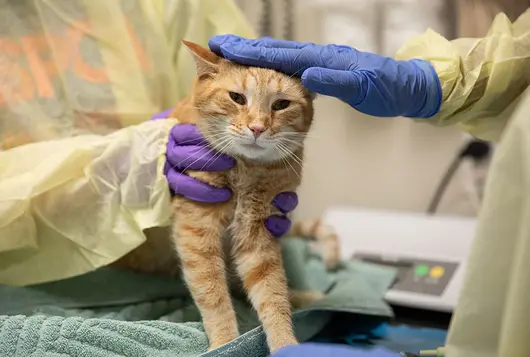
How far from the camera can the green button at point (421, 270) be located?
1.57m

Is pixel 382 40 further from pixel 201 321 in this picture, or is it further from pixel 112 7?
pixel 201 321

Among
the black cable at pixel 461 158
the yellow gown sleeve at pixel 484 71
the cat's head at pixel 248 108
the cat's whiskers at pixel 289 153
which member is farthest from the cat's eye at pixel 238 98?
the black cable at pixel 461 158

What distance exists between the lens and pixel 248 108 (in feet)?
3.43

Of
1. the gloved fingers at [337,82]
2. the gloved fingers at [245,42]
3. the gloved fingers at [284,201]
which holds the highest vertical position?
the gloved fingers at [245,42]

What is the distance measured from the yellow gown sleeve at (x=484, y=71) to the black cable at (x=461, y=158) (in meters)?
0.74

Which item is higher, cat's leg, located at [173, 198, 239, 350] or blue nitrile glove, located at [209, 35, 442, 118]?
blue nitrile glove, located at [209, 35, 442, 118]

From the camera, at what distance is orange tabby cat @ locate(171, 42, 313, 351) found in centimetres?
102

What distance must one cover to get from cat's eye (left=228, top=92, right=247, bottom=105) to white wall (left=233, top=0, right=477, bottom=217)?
77cm

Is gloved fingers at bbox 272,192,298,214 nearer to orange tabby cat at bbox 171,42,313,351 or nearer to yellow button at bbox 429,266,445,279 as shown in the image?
orange tabby cat at bbox 171,42,313,351

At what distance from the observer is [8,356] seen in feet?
3.00

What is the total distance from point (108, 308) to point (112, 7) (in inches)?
24.9

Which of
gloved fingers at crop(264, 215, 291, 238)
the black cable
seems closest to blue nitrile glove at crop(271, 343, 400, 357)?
gloved fingers at crop(264, 215, 291, 238)

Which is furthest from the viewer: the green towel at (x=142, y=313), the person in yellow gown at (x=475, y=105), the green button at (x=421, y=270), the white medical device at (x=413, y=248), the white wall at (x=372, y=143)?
the white wall at (x=372, y=143)

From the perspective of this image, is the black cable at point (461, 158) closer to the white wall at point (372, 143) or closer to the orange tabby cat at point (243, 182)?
the white wall at point (372, 143)
